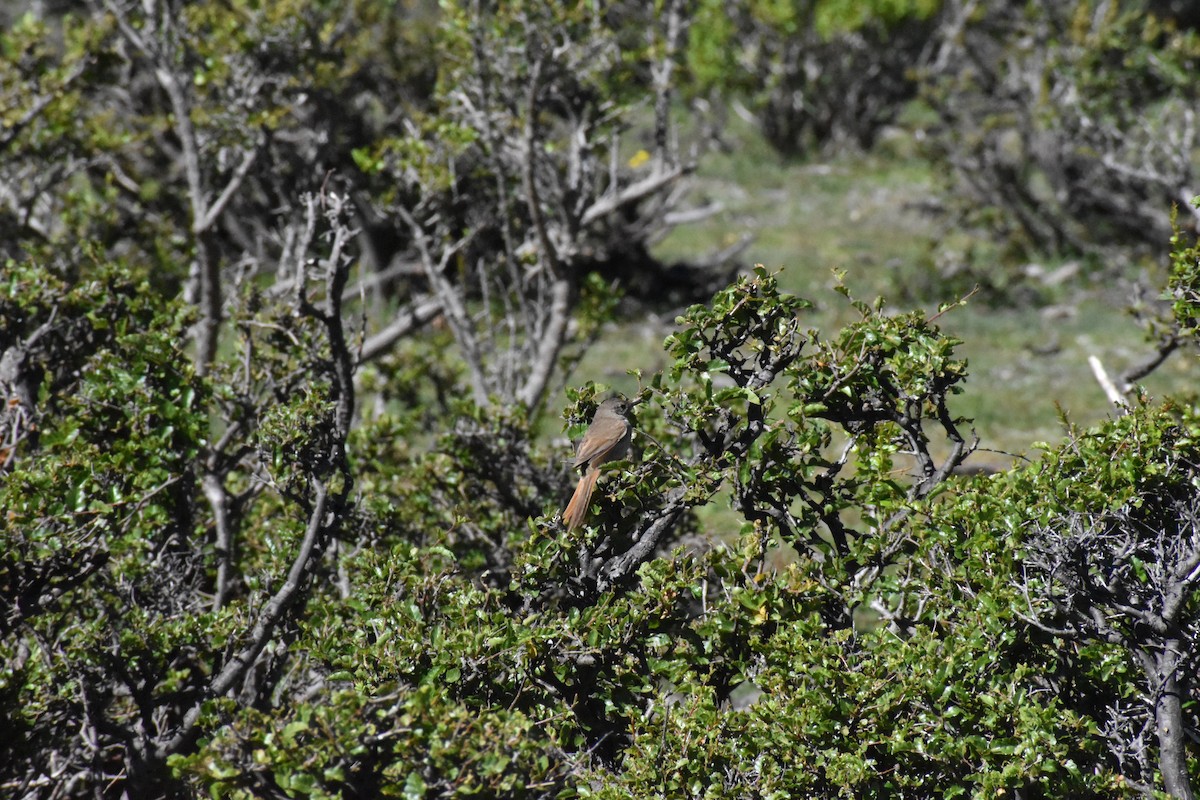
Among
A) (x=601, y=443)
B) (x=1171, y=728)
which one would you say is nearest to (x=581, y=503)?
(x=601, y=443)

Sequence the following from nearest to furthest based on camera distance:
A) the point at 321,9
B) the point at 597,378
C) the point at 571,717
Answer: the point at 571,717 < the point at 321,9 < the point at 597,378

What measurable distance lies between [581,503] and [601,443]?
0.42 m

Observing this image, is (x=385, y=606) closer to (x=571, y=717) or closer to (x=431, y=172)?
(x=571, y=717)

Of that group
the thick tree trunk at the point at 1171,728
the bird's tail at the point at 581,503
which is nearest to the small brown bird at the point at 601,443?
the bird's tail at the point at 581,503

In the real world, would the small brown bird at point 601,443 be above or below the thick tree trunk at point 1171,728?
above

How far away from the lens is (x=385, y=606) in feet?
16.7

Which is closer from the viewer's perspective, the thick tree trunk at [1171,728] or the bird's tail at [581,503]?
the thick tree trunk at [1171,728]

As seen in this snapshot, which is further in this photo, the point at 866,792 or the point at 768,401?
the point at 768,401

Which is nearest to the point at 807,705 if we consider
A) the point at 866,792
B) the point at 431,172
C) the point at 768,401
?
the point at 866,792

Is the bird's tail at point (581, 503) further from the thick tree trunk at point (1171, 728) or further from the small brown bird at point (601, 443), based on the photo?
the thick tree trunk at point (1171, 728)

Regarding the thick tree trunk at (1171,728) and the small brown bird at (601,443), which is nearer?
the thick tree trunk at (1171,728)

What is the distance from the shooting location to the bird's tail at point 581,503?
17.2 feet

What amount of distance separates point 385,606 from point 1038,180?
22553mm

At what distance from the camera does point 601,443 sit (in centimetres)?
559
